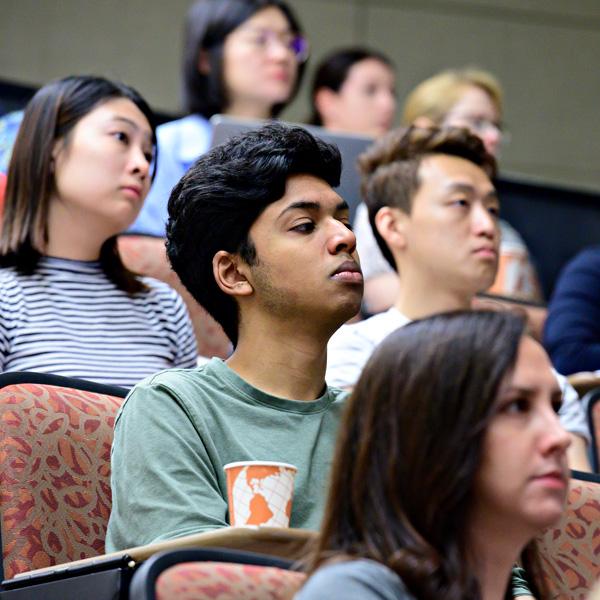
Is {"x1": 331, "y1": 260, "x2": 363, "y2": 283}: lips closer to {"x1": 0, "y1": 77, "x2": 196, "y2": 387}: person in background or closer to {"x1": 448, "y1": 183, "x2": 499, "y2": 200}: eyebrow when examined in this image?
{"x1": 0, "y1": 77, "x2": 196, "y2": 387}: person in background

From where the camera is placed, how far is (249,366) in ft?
5.77

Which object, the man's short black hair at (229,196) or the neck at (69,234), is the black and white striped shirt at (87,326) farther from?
the man's short black hair at (229,196)

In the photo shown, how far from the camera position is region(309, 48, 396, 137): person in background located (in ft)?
12.8

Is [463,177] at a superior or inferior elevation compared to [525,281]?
superior

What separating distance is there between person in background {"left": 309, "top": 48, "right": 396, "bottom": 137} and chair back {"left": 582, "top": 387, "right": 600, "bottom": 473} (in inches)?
68.3

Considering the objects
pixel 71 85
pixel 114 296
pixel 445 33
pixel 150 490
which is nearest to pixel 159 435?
pixel 150 490

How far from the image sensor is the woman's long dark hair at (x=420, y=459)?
43.2 inches

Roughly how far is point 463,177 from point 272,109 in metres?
0.95

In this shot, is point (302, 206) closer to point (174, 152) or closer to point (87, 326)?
point (87, 326)

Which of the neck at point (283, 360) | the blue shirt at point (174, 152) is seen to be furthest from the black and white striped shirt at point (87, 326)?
the blue shirt at point (174, 152)

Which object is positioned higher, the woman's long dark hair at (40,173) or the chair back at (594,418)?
the woman's long dark hair at (40,173)

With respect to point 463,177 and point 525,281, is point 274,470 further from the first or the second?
point 525,281

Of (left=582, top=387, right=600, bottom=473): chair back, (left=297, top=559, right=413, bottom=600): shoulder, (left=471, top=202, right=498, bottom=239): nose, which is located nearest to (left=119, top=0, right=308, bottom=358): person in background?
(left=471, top=202, right=498, bottom=239): nose

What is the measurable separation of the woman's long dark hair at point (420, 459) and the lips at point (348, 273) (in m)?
0.60
